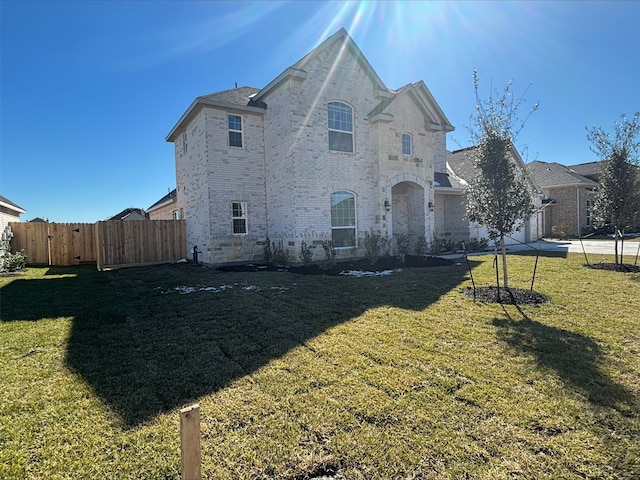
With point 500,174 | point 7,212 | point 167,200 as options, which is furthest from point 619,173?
point 7,212

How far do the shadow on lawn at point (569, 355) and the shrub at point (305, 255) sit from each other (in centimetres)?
757

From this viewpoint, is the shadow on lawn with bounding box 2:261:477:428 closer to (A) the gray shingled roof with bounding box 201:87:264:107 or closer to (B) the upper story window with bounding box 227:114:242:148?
(B) the upper story window with bounding box 227:114:242:148

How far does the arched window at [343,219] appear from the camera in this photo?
45.4 feet

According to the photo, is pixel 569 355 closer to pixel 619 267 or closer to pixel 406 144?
pixel 619 267

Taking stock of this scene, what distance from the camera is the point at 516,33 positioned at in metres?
10.0

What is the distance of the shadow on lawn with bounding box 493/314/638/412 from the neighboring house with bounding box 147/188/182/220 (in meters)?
17.4

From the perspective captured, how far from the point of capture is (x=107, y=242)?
13984mm

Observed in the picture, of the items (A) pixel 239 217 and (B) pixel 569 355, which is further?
(A) pixel 239 217

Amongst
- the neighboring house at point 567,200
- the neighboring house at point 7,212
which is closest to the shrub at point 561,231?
the neighboring house at point 567,200

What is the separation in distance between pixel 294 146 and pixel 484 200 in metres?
7.66

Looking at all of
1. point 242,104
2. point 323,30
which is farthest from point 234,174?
point 323,30

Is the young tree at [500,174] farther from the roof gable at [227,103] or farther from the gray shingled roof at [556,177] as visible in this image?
the gray shingled roof at [556,177]

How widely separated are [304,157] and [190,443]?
1203cm

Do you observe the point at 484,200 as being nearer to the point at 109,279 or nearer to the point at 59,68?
the point at 109,279
